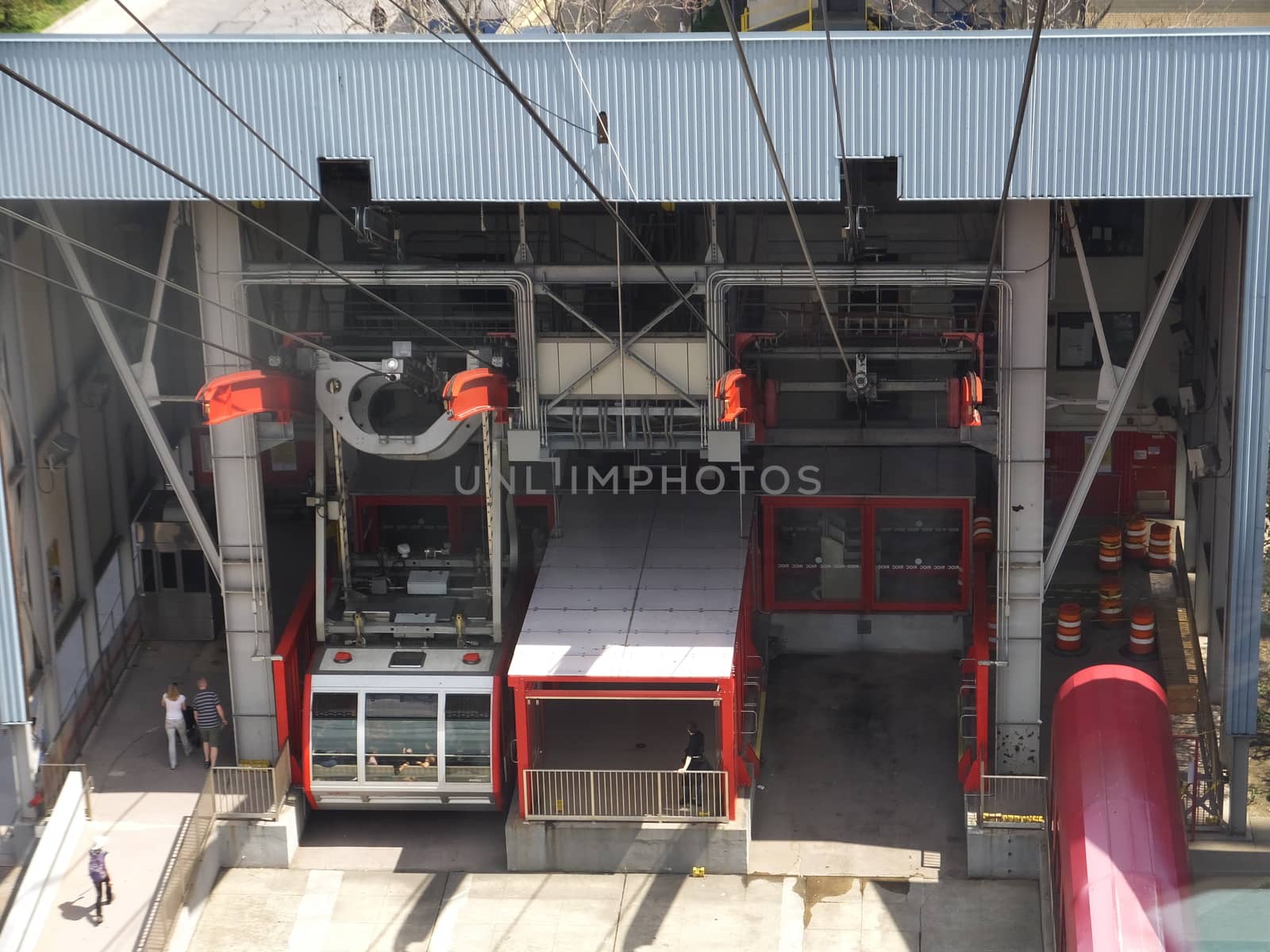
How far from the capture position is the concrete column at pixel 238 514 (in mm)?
19906

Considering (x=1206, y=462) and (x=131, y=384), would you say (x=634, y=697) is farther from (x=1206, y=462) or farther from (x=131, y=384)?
(x=1206, y=462)

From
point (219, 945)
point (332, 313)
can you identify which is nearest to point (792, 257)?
point (332, 313)

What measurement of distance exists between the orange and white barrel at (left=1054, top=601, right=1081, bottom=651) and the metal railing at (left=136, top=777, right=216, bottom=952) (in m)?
12.6

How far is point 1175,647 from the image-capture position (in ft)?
81.2

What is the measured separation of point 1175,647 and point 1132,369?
684 cm

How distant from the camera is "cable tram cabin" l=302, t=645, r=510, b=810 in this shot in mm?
21016

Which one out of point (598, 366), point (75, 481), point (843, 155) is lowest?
point (75, 481)

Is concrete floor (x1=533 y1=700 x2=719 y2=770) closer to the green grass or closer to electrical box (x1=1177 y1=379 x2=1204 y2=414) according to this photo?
electrical box (x1=1177 y1=379 x2=1204 y2=414)

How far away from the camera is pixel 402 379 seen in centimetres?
2031

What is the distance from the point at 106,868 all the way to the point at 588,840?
5.84 metres

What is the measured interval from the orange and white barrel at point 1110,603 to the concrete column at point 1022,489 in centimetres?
497

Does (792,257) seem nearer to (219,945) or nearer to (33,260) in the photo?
(33,260)

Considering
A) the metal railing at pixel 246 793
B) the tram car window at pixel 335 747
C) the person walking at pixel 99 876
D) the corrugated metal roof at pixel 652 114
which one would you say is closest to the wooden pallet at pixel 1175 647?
the corrugated metal roof at pixel 652 114

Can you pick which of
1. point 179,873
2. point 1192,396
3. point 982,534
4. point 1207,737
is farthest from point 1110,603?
point 179,873
